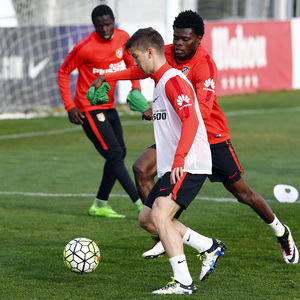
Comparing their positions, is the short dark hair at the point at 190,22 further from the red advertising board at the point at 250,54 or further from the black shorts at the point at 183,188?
the red advertising board at the point at 250,54

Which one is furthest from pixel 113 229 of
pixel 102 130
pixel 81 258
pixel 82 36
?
pixel 82 36

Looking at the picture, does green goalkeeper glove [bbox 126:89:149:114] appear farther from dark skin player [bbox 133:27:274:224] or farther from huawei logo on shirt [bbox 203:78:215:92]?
huawei logo on shirt [bbox 203:78:215:92]

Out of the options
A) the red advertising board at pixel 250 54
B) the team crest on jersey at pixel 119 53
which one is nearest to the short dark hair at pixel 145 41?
the team crest on jersey at pixel 119 53

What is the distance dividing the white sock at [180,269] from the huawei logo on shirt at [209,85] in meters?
1.47

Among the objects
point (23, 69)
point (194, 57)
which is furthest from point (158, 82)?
point (23, 69)

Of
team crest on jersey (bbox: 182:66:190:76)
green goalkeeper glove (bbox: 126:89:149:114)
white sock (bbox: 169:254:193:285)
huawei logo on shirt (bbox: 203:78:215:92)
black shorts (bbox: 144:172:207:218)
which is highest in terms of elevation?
team crest on jersey (bbox: 182:66:190:76)

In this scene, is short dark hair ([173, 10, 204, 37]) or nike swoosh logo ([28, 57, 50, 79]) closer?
short dark hair ([173, 10, 204, 37])

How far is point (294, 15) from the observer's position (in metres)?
32.9

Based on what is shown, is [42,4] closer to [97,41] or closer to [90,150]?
[90,150]

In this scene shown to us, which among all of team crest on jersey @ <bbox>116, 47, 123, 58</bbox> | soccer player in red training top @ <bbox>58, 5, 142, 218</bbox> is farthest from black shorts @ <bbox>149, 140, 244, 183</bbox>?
team crest on jersey @ <bbox>116, 47, 123, 58</bbox>

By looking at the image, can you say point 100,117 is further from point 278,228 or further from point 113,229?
point 278,228

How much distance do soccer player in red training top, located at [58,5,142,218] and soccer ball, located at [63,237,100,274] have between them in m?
2.26

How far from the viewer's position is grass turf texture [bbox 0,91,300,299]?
17.8ft

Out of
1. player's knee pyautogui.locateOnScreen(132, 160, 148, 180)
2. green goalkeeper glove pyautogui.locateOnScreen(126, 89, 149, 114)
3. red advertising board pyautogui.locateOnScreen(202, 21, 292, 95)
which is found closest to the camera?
player's knee pyautogui.locateOnScreen(132, 160, 148, 180)
